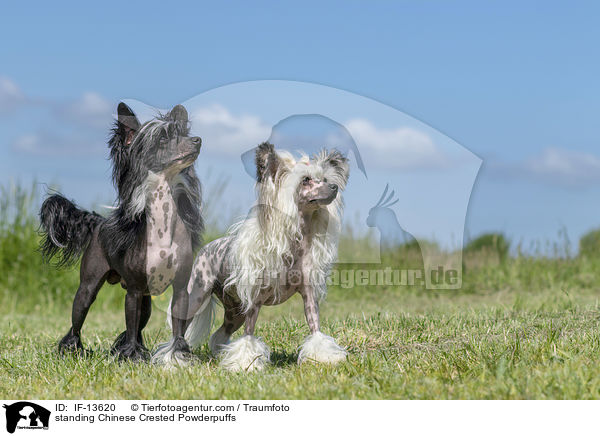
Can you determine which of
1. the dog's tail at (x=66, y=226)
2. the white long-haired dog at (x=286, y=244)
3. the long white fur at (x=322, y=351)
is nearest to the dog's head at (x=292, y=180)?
the white long-haired dog at (x=286, y=244)

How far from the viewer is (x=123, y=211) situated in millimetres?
4797

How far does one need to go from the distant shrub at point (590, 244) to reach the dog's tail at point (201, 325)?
916 cm

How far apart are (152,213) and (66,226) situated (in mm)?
1111

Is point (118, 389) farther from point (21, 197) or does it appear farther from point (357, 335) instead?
point (21, 197)

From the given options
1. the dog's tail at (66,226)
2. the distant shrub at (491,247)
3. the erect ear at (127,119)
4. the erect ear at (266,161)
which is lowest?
the dog's tail at (66,226)

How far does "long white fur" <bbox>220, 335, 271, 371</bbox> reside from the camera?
462 centimetres

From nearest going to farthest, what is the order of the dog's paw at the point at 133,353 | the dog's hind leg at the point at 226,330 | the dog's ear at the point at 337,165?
the dog's ear at the point at 337,165, the dog's paw at the point at 133,353, the dog's hind leg at the point at 226,330

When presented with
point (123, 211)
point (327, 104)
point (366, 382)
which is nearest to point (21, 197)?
point (123, 211)

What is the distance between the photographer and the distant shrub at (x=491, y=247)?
40.1 ft

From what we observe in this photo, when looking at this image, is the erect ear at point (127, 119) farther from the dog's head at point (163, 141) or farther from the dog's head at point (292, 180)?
the dog's head at point (292, 180)
